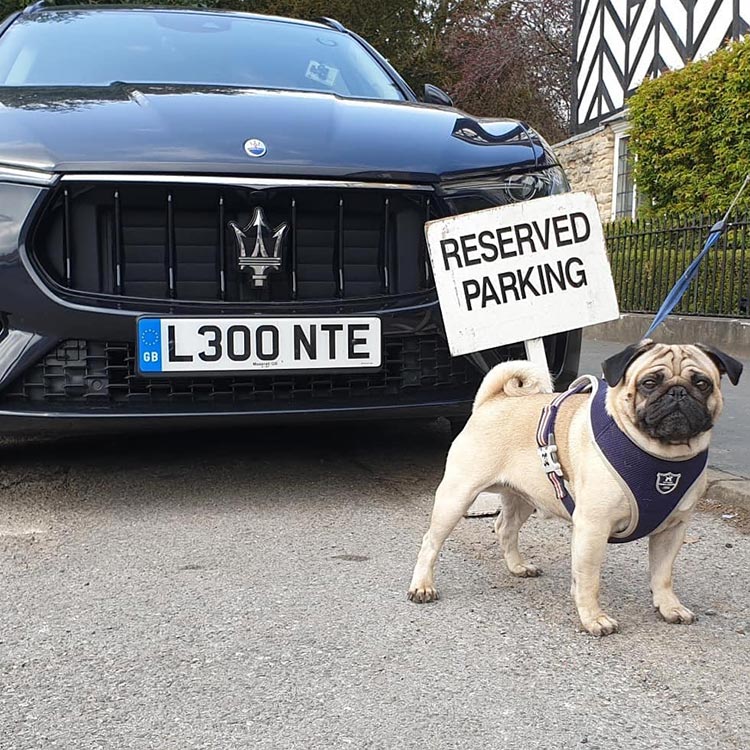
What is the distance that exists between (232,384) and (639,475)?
1.57 meters

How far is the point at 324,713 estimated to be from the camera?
189cm

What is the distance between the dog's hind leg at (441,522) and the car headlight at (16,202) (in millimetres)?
1644

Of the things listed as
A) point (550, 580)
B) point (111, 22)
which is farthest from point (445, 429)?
point (111, 22)

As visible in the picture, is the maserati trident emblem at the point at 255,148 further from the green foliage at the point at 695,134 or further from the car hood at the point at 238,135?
the green foliage at the point at 695,134

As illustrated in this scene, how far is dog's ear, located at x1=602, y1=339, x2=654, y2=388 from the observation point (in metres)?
2.39

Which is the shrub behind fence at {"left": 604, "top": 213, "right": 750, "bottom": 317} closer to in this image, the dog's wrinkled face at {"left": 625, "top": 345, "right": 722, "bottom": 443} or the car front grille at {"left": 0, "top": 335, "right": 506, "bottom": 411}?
the car front grille at {"left": 0, "top": 335, "right": 506, "bottom": 411}

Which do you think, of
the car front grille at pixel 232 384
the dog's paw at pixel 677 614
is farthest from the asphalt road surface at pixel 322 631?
the car front grille at pixel 232 384

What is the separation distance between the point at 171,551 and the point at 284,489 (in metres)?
0.82

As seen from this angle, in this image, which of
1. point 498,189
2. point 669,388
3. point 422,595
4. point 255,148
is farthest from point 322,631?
point 498,189

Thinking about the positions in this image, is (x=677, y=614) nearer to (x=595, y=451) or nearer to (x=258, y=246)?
(x=595, y=451)

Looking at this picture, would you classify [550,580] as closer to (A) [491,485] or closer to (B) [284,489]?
(A) [491,485]

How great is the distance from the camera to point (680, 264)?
9.62m

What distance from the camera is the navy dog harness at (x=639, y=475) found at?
7.61 feet

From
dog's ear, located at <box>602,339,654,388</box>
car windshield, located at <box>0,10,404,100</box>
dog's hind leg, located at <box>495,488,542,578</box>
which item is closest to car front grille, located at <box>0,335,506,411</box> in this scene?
dog's hind leg, located at <box>495,488,542,578</box>
